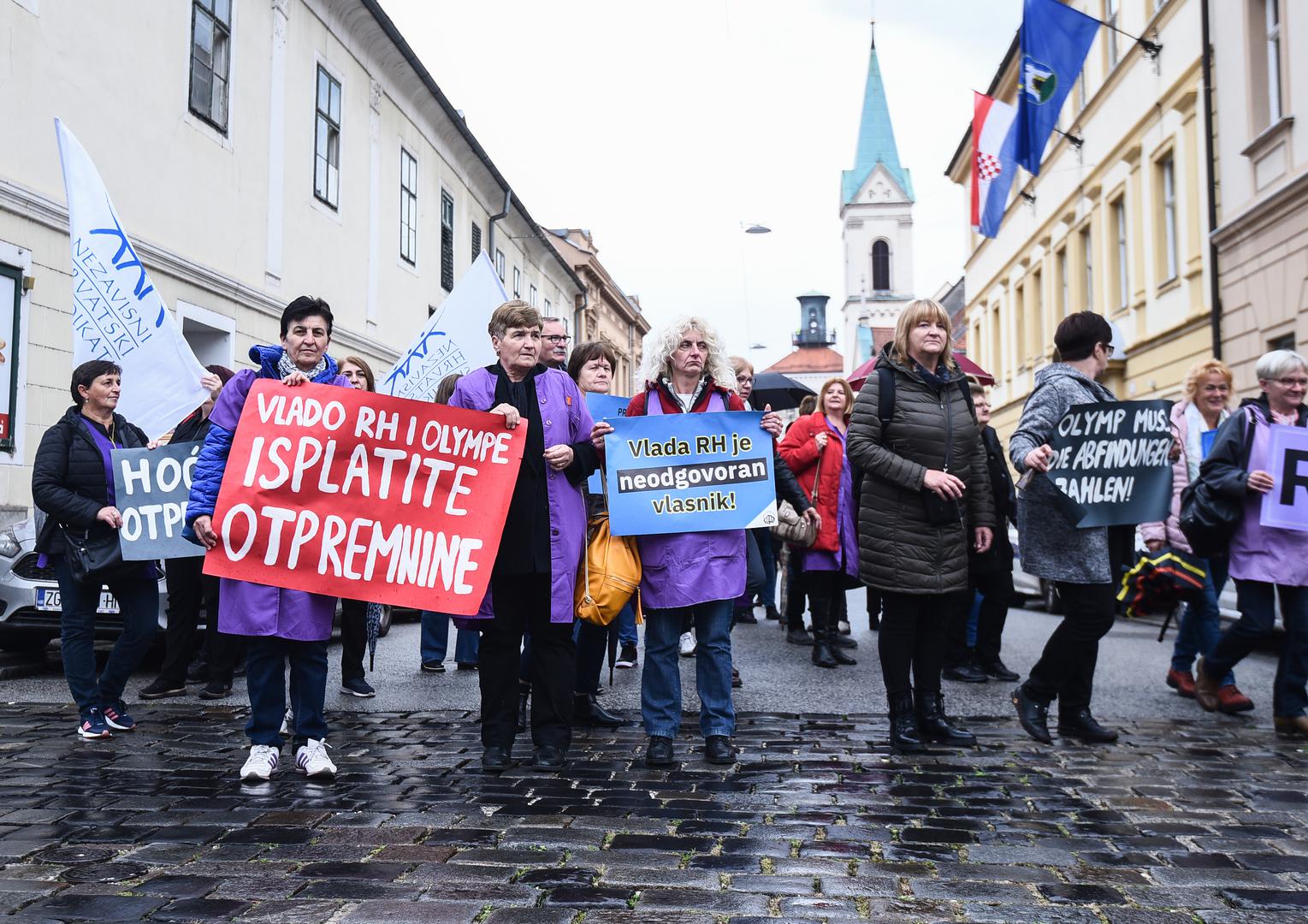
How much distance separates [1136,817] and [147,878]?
3.26 metres

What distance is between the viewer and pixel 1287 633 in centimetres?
614

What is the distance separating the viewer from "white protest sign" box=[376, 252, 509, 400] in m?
9.95

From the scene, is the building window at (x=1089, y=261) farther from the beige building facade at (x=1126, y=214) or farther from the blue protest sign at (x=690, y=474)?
the blue protest sign at (x=690, y=474)

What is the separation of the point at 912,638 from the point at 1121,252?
69.4 feet

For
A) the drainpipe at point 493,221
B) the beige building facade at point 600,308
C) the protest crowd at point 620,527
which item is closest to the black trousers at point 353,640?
the protest crowd at point 620,527

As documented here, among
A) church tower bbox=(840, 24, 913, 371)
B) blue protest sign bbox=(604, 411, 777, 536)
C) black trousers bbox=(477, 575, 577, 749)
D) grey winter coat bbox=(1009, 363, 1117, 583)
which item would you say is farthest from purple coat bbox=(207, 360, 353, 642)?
church tower bbox=(840, 24, 913, 371)

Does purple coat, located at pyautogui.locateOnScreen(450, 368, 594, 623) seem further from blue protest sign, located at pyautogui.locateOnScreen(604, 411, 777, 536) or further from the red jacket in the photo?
the red jacket

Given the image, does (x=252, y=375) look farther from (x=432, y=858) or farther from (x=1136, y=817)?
(x=1136, y=817)

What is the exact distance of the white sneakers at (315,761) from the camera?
16.2 ft

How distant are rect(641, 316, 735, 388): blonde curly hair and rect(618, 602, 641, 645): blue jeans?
9.29 feet

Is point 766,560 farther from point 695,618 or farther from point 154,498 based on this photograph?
point 154,498

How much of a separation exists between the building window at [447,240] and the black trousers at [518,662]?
850 inches

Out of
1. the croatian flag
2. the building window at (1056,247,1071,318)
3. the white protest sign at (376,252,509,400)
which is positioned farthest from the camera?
the building window at (1056,247,1071,318)

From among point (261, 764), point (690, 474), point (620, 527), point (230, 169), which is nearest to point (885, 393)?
point (690, 474)
